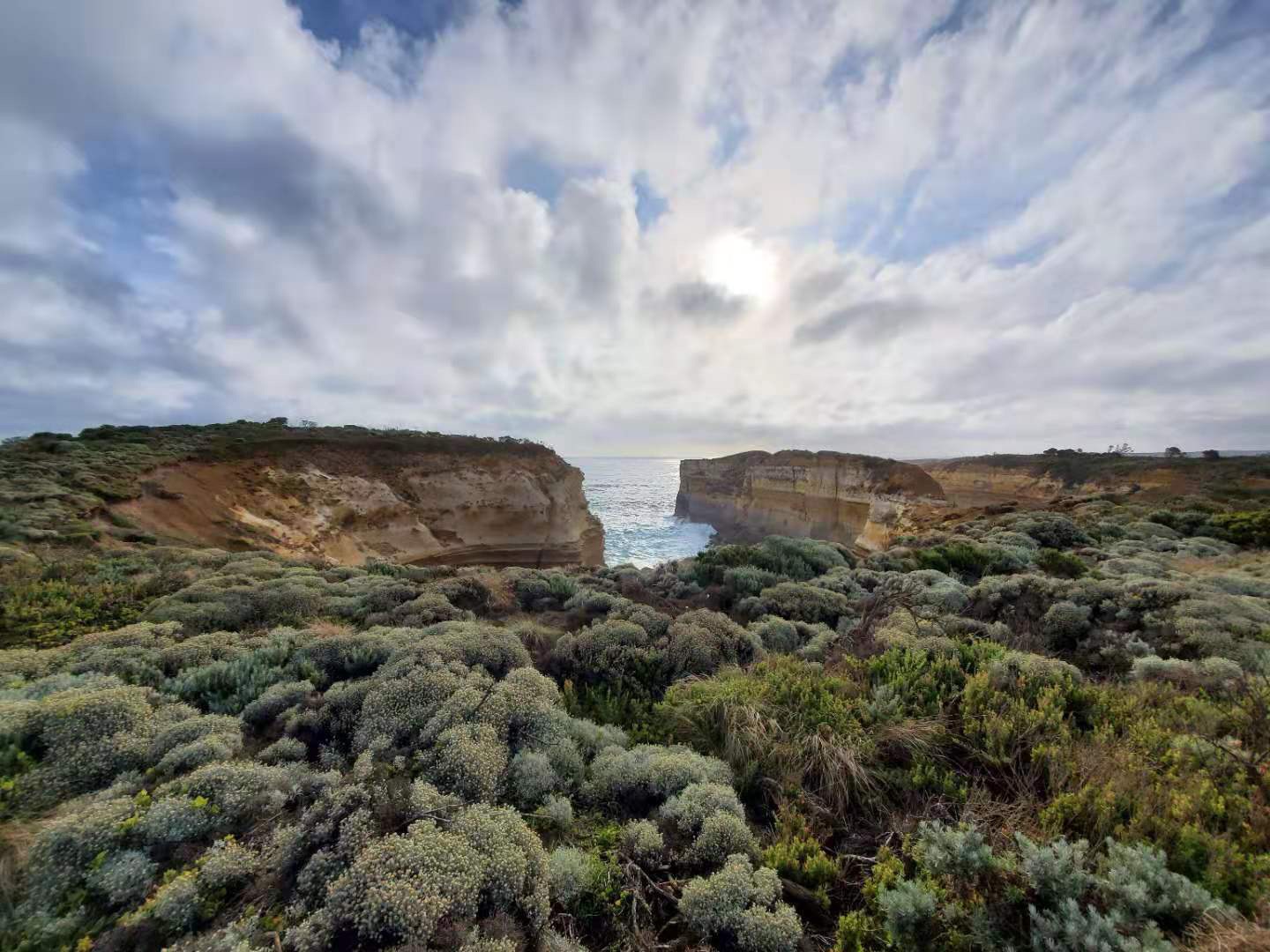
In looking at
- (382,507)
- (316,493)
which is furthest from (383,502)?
(316,493)

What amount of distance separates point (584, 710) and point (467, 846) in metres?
2.38

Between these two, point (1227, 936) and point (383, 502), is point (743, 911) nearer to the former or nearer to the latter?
point (1227, 936)

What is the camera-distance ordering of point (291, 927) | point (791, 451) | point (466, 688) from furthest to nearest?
point (791, 451) < point (466, 688) < point (291, 927)

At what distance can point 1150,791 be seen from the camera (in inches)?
110

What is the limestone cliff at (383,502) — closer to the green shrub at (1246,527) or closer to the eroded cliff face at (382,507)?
the eroded cliff face at (382,507)

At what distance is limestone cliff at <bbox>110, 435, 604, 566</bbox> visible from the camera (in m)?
14.3

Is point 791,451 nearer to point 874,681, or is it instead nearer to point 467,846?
point 874,681

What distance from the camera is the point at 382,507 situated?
1970 centimetres

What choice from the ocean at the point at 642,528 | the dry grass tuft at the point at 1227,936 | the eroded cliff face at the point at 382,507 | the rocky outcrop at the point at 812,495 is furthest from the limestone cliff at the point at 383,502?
the rocky outcrop at the point at 812,495

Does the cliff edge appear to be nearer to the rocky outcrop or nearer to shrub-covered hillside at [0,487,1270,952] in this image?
shrub-covered hillside at [0,487,1270,952]

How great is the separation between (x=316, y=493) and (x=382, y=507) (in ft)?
8.17

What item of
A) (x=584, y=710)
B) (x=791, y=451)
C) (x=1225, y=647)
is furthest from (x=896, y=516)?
(x=584, y=710)

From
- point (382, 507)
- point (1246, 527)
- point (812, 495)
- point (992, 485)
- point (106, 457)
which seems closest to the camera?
point (1246, 527)

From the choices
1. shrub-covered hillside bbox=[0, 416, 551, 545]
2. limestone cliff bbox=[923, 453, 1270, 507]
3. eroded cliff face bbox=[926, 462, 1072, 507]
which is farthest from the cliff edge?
eroded cliff face bbox=[926, 462, 1072, 507]
